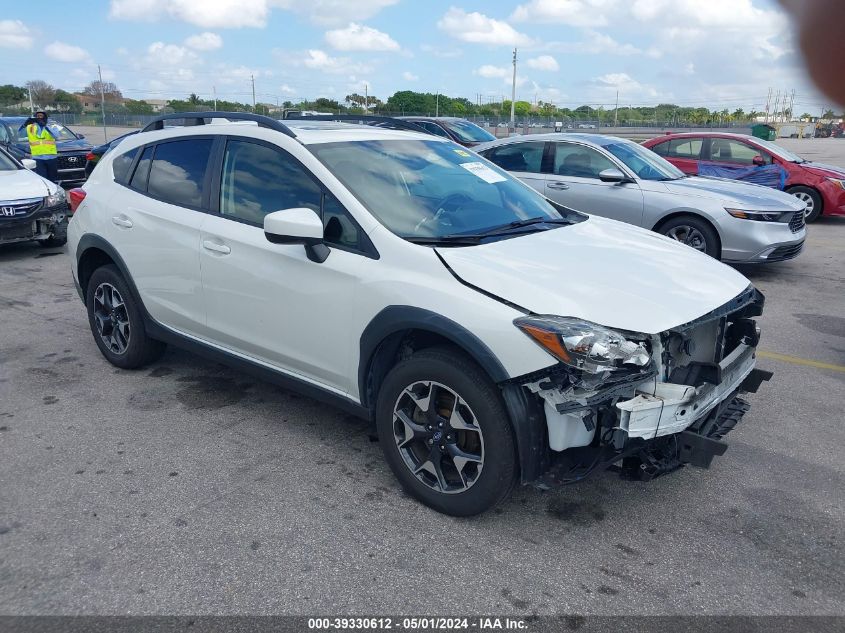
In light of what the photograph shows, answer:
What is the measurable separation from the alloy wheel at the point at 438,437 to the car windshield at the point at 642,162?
6.18 metres

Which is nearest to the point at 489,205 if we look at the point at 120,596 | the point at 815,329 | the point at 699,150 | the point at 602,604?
the point at 602,604

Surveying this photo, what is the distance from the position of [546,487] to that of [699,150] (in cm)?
1034

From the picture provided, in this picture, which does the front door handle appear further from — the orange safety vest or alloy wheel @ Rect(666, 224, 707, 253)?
the orange safety vest

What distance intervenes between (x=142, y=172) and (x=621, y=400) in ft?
11.8

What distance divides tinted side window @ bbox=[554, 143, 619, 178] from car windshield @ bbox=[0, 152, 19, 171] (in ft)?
23.9

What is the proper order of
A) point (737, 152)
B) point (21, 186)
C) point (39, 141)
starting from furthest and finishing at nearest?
point (39, 141) < point (737, 152) < point (21, 186)

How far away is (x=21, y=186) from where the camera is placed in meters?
9.19

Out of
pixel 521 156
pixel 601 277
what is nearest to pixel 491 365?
pixel 601 277

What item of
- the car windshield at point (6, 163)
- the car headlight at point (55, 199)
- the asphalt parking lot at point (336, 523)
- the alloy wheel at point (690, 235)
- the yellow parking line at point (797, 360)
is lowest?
the asphalt parking lot at point (336, 523)

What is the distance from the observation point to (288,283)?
151 inches

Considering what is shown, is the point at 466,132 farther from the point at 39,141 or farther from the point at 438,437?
the point at 438,437

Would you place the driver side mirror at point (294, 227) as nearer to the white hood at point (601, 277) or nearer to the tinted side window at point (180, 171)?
the white hood at point (601, 277)

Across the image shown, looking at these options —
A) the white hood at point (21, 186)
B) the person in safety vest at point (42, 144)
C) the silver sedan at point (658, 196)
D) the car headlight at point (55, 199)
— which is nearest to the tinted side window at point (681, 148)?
the silver sedan at point (658, 196)

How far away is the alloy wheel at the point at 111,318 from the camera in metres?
5.08
